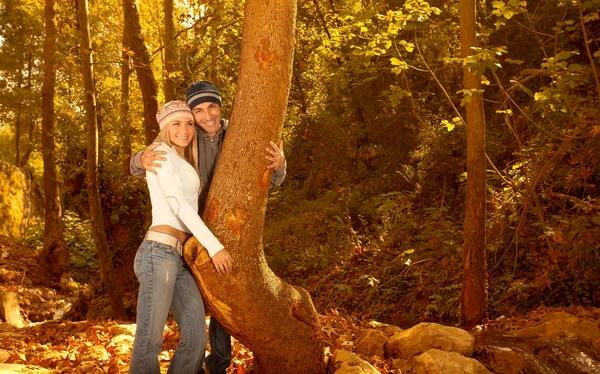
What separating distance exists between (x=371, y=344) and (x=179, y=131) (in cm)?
317

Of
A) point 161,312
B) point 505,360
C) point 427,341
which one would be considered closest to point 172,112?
point 161,312

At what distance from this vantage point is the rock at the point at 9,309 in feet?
35.7

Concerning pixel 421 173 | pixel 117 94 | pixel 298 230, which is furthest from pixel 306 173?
pixel 117 94

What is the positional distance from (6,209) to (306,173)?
32.5 ft

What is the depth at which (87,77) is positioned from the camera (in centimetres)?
1155

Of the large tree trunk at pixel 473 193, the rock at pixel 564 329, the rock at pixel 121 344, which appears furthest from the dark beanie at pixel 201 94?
the rock at pixel 564 329

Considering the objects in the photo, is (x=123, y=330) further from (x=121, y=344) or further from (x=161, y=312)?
(x=161, y=312)

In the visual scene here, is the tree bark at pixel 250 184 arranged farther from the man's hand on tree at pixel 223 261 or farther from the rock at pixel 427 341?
the rock at pixel 427 341

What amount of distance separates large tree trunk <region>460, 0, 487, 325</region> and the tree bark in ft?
15.8

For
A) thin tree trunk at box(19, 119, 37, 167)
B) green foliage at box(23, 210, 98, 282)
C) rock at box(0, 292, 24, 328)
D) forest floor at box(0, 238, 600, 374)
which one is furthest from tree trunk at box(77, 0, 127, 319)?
thin tree trunk at box(19, 119, 37, 167)

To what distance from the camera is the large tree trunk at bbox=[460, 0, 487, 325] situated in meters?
9.04

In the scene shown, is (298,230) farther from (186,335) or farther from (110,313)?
(186,335)

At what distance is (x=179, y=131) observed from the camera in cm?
479

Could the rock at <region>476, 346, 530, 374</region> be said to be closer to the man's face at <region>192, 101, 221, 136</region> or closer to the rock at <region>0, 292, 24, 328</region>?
the man's face at <region>192, 101, 221, 136</region>
